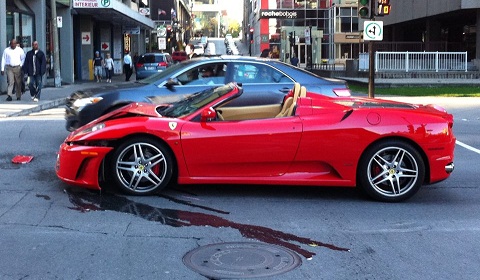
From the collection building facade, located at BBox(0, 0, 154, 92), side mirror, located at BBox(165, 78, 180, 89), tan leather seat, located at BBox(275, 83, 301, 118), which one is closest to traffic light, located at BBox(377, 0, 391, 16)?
side mirror, located at BBox(165, 78, 180, 89)

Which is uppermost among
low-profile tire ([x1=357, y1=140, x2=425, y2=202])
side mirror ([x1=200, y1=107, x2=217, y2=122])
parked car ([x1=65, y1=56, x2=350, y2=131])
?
parked car ([x1=65, y1=56, x2=350, y2=131])

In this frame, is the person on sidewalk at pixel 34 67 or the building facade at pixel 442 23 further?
the building facade at pixel 442 23

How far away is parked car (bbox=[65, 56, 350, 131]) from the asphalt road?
2208mm

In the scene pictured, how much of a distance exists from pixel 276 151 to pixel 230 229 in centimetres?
137

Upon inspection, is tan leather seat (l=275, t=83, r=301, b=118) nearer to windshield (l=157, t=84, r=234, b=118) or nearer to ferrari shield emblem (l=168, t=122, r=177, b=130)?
windshield (l=157, t=84, r=234, b=118)

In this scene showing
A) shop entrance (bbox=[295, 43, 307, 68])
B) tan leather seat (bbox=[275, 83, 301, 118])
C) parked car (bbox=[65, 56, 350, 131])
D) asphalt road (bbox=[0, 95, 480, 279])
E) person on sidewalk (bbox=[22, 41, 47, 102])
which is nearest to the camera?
asphalt road (bbox=[0, 95, 480, 279])

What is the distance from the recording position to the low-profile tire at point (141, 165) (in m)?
7.53

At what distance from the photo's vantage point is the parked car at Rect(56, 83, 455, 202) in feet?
24.5

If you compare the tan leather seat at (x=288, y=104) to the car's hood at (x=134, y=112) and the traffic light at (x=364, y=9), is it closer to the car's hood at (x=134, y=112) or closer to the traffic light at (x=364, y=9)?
the car's hood at (x=134, y=112)

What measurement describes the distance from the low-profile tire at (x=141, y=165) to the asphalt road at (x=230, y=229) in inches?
6.7

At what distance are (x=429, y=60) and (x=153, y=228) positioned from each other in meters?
33.2

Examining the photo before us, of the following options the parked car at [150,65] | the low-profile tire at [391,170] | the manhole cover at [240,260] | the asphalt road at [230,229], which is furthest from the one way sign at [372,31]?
the parked car at [150,65]

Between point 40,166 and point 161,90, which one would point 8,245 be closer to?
point 40,166

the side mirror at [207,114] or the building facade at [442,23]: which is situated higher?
the building facade at [442,23]
